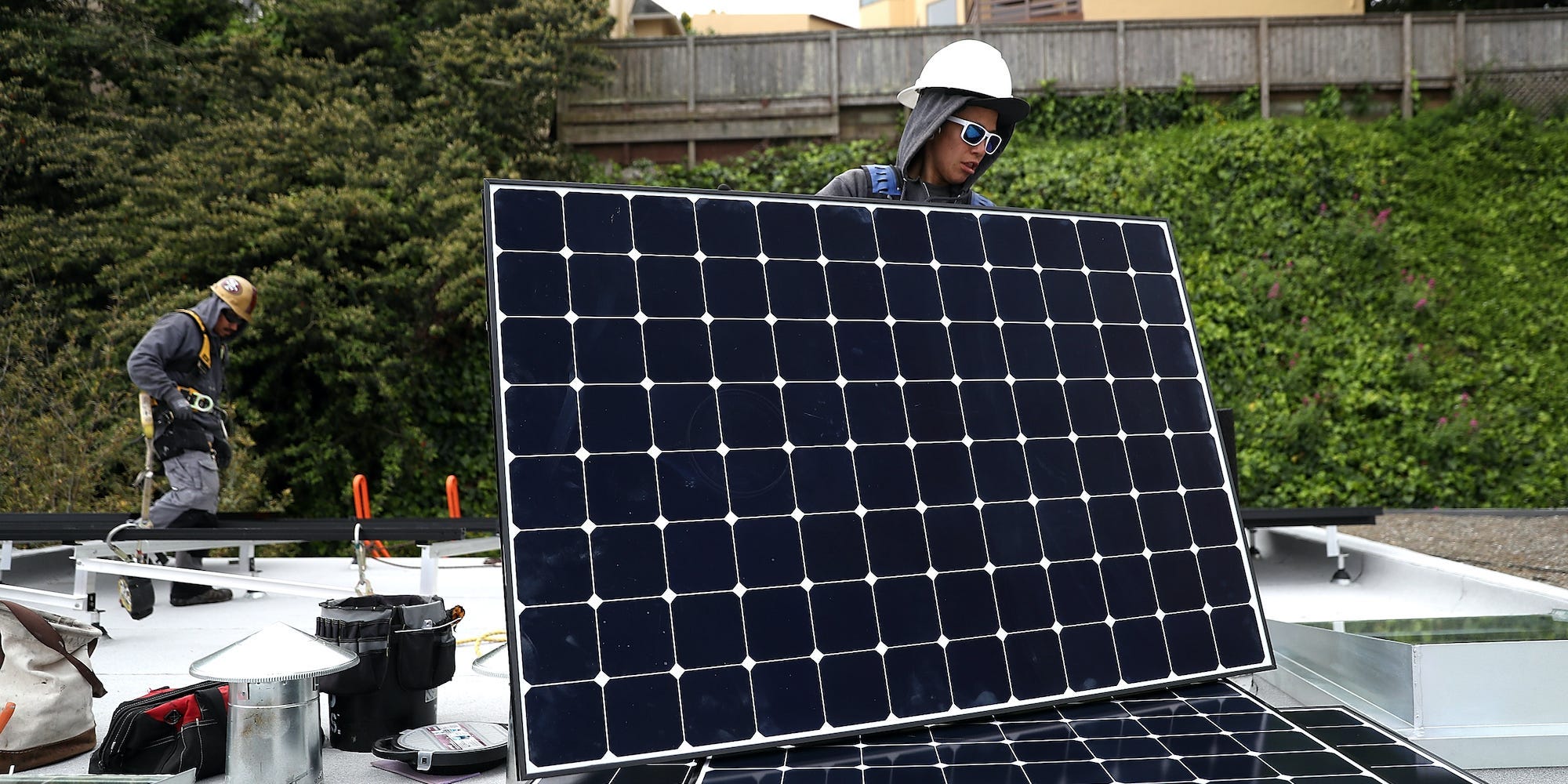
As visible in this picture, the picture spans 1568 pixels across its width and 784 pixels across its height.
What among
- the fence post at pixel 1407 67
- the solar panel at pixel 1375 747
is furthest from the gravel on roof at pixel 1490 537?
the fence post at pixel 1407 67

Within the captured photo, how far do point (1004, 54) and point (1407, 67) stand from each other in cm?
713

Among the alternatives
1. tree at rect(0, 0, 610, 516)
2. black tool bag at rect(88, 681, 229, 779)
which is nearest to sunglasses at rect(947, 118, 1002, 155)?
black tool bag at rect(88, 681, 229, 779)

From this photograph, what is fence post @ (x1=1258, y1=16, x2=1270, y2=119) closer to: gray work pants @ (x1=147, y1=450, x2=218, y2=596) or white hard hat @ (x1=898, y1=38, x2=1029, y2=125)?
white hard hat @ (x1=898, y1=38, x2=1029, y2=125)

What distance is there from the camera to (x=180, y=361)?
267 inches

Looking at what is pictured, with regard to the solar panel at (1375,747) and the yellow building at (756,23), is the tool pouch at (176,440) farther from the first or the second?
the yellow building at (756,23)

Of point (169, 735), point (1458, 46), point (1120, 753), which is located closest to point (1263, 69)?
point (1458, 46)

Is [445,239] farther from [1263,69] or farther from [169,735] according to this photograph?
[1263,69]

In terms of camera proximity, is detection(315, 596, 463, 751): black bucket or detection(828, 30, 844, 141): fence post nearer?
detection(315, 596, 463, 751): black bucket

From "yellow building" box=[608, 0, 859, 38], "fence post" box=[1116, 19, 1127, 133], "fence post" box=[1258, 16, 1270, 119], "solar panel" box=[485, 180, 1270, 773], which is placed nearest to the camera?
"solar panel" box=[485, 180, 1270, 773]

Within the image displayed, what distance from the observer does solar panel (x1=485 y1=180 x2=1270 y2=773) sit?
6.84 feet

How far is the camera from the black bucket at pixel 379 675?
3279 millimetres

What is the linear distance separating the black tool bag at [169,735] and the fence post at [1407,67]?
66.2 ft

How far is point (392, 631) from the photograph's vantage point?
332 centimetres

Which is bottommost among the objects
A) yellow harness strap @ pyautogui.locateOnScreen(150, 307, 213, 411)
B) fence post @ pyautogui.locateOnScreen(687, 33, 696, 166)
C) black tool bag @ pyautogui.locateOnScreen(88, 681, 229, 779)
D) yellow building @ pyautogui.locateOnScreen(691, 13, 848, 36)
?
black tool bag @ pyautogui.locateOnScreen(88, 681, 229, 779)
